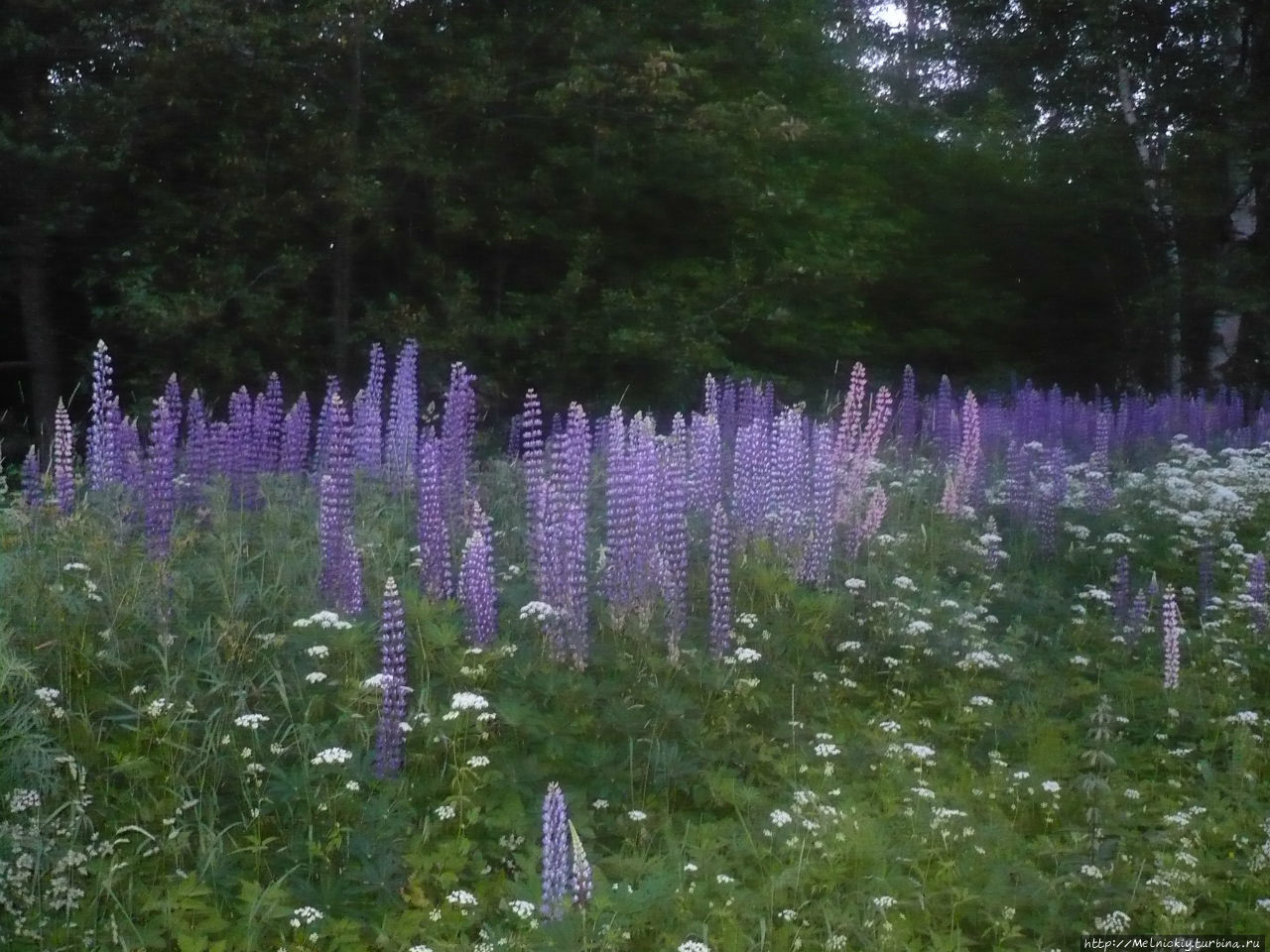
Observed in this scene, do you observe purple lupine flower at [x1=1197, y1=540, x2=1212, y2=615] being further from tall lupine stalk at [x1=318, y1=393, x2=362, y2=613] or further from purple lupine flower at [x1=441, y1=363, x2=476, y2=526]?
tall lupine stalk at [x1=318, y1=393, x2=362, y2=613]

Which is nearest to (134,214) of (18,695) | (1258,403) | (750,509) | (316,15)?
(316,15)

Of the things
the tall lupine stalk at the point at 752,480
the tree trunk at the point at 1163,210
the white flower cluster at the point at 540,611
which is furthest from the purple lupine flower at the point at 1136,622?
the tree trunk at the point at 1163,210

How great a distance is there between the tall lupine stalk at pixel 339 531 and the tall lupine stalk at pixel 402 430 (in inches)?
60.8

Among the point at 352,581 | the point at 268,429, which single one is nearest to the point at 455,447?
the point at 268,429

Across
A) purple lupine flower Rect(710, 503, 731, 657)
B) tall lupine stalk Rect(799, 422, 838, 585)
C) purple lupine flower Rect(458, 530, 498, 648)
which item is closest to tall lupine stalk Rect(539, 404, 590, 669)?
purple lupine flower Rect(458, 530, 498, 648)

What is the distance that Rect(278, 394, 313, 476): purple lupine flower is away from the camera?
7191 mm

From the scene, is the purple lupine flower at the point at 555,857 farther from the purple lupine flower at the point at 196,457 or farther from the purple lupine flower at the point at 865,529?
the purple lupine flower at the point at 865,529

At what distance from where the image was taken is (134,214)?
12.1 metres

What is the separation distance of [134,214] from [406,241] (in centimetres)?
260

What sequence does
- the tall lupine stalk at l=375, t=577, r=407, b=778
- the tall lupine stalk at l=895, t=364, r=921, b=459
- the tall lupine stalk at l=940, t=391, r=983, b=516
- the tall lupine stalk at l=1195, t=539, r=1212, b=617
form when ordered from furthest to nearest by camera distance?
the tall lupine stalk at l=895, t=364, r=921, b=459 → the tall lupine stalk at l=940, t=391, r=983, b=516 → the tall lupine stalk at l=1195, t=539, r=1212, b=617 → the tall lupine stalk at l=375, t=577, r=407, b=778

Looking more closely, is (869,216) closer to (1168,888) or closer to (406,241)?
(406,241)

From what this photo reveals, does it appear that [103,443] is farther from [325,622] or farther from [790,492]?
[790,492]

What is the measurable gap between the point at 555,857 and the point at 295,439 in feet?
13.9

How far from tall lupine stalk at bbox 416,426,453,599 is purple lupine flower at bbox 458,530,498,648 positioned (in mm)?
→ 288
